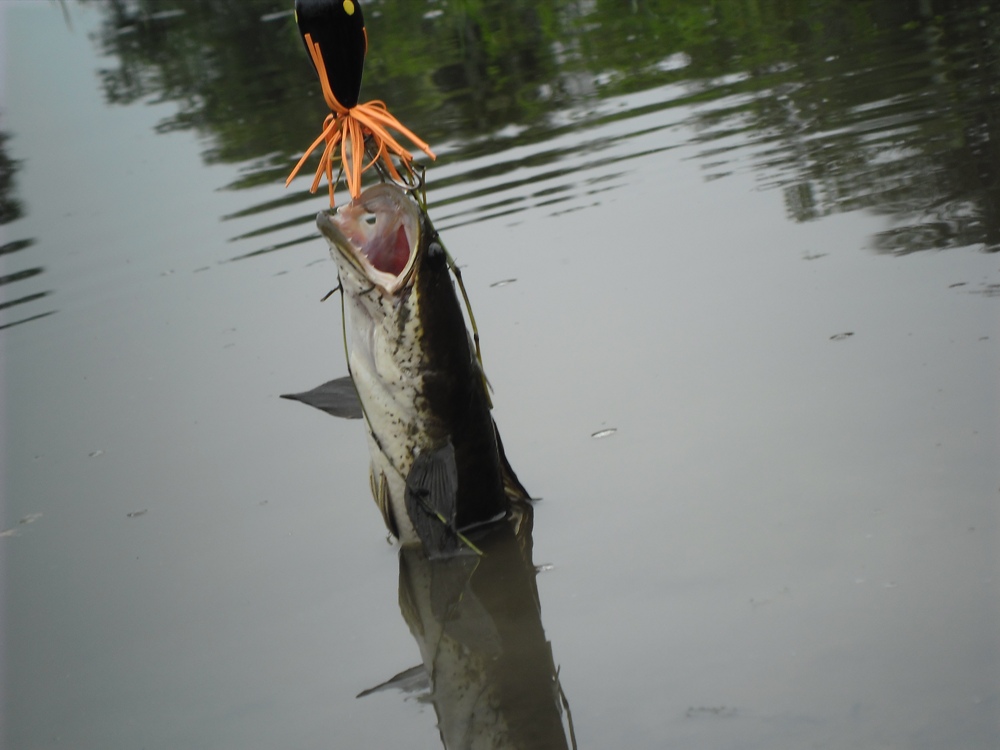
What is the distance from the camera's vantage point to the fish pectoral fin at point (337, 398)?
429 centimetres

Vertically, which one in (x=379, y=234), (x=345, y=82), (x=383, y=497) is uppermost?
(x=345, y=82)

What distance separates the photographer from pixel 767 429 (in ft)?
15.8

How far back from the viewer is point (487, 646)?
3920 mm

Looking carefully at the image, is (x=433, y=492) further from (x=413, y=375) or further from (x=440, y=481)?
(x=413, y=375)

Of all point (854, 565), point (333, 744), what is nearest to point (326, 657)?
point (333, 744)

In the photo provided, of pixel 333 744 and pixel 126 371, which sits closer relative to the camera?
pixel 333 744

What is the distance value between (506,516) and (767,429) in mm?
1118

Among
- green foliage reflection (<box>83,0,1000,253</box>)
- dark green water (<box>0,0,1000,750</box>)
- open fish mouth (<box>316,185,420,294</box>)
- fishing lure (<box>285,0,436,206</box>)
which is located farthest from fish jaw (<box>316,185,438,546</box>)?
green foliage reflection (<box>83,0,1000,253</box>)

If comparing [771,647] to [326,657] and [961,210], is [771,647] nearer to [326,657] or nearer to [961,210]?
[326,657]

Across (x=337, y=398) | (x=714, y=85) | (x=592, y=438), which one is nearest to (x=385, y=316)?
(x=337, y=398)

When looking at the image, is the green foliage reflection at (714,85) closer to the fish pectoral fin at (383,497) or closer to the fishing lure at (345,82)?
the fish pectoral fin at (383,497)

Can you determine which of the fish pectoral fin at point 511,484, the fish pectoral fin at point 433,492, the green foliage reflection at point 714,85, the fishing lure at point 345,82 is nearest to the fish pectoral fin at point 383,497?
the fish pectoral fin at point 433,492

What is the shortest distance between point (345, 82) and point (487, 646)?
1829 mm

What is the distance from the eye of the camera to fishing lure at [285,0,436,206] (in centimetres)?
352
